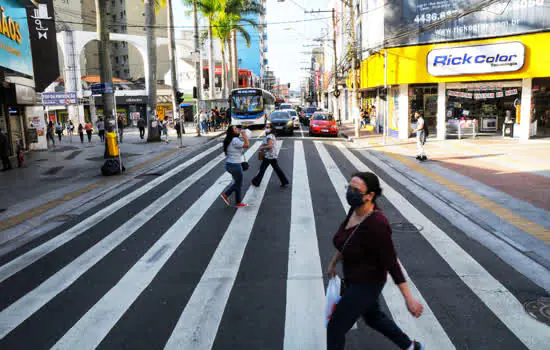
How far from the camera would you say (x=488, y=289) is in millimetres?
5500

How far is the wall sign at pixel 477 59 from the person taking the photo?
847 inches

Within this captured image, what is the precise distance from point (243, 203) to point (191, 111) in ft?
171

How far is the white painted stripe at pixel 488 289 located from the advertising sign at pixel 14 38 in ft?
49.2

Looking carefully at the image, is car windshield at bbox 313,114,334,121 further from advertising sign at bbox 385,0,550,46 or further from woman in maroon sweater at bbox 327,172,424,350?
woman in maroon sweater at bbox 327,172,424,350

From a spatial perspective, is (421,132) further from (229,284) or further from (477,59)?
(229,284)

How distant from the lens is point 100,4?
19.5 m

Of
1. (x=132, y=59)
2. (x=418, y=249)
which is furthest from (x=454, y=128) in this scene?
(x=132, y=59)

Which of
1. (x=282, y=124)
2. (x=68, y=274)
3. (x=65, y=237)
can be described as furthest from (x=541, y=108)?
(x=68, y=274)

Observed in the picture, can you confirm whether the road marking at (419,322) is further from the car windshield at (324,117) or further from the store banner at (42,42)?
the car windshield at (324,117)

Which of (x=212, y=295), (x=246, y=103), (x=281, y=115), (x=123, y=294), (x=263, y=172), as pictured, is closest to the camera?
(x=212, y=295)

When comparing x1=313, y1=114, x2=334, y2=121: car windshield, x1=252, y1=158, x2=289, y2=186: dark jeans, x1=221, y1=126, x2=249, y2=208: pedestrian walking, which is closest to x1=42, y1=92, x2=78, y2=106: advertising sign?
x1=313, y1=114, x2=334, y2=121: car windshield

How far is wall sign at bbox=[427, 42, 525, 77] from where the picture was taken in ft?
70.6

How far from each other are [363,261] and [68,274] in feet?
15.5

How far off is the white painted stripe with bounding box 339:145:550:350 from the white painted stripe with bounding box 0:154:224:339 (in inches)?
212
